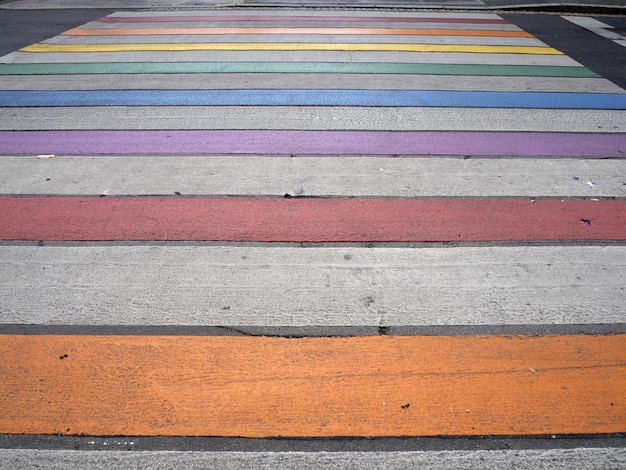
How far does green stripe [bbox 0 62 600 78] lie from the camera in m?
7.91

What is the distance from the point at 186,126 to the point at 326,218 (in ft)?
8.20

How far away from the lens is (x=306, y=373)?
2939 mm

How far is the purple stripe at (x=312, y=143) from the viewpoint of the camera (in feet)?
18.1

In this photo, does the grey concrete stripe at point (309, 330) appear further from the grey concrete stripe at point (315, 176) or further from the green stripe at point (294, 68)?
the green stripe at point (294, 68)

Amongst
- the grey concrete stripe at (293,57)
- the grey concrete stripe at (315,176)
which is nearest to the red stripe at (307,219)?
the grey concrete stripe at (315,176)

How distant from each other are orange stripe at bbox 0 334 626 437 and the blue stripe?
13.7 feet

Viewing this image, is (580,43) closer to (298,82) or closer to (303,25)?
(303,25)

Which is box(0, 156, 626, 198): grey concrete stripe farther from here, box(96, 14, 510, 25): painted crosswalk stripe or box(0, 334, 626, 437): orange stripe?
box(96, 14, 510, 25): painted crosswalk stripe

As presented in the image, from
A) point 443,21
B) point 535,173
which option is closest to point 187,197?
point 535,173

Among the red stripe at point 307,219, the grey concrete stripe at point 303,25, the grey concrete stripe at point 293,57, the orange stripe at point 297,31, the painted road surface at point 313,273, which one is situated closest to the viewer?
the painted road surface at point 313,273

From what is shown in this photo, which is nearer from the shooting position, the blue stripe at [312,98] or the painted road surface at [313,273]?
the painted road surface at [313,273]

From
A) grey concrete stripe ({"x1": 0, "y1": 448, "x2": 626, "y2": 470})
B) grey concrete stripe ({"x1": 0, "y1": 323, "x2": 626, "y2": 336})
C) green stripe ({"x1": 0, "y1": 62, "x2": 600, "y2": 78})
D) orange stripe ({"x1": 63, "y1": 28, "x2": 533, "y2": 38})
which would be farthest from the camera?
orange stripe ({"x1": 63, "y1": 28, "x2": 533, "y2": 38})

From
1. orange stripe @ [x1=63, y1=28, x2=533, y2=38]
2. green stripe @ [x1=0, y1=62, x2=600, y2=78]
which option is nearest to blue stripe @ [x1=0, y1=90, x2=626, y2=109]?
green stripe @ [x1=0, y1=62, x2=600, y2=78]

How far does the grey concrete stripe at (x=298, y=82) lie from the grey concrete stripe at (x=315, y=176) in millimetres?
2285
